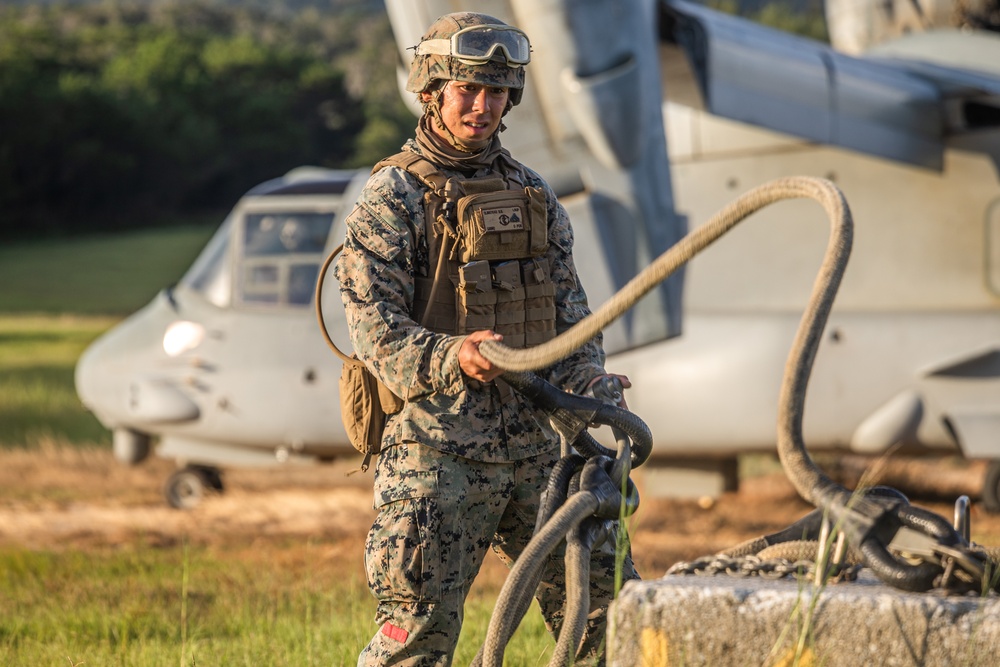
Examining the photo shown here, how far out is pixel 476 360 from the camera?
11.1ft

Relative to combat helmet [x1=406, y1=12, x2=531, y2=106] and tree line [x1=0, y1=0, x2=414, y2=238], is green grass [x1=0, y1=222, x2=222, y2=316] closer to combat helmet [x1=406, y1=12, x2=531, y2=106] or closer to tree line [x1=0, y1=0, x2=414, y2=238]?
tree line [x1=0, y1=0, x2=414, y2=238]

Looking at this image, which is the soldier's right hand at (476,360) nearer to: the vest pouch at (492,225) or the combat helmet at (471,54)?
the vest pouch at (492,225)

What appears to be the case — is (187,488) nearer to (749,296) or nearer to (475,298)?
(749,296)

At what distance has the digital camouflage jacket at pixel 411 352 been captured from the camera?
3.57 meters

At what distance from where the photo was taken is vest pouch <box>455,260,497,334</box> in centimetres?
372

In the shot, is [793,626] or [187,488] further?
[187,488]

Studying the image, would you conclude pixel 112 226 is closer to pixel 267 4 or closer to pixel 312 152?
pixel 312 152

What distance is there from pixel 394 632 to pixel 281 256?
6320 mm

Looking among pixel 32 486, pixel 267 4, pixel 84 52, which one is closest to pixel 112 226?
pixel 84 52

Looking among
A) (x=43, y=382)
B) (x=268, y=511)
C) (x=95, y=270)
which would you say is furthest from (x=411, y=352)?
(x=95, y=270)

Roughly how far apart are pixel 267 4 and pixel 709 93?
199 meters

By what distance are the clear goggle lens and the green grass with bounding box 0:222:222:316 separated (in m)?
34.1

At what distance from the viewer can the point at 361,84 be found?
86.8 m

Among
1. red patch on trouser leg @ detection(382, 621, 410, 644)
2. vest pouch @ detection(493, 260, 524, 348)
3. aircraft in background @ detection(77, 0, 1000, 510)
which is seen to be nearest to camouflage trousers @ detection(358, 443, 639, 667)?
red patch on trouser leg @ detection(382, 621, 410, 644)
